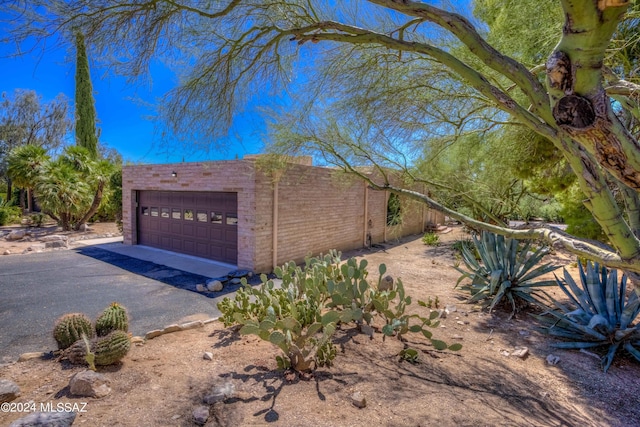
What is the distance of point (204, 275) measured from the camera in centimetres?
851

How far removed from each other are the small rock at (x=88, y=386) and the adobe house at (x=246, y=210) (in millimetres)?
5594

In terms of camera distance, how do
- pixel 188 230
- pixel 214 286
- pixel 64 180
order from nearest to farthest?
pixel 214 286
pixel 188 230
pixel 64 180

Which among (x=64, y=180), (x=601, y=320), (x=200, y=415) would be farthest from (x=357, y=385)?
(x=64, y=180)

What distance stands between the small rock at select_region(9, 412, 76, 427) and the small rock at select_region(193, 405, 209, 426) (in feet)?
3.00

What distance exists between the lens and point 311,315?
427 cm

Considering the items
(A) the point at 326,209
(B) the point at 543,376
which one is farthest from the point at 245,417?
(A) the point at 326,209

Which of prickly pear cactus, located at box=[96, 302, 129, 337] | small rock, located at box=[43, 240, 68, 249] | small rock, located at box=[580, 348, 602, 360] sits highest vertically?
prickly pear cactus, located at box=[96, 302, 129, 337]

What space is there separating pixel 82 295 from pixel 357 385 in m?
6.47

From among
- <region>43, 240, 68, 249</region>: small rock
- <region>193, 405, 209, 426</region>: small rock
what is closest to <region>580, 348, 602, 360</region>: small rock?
<region>193, 405, 209, 426</region>: small rock

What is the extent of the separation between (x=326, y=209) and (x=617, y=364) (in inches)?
329

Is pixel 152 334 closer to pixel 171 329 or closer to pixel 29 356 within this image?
pixel 171 329

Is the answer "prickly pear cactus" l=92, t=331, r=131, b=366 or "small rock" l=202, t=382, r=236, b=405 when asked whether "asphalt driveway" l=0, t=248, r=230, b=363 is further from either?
"small rock" l=202, t=382, r=236, b=405

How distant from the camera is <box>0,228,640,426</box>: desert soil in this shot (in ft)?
9.23

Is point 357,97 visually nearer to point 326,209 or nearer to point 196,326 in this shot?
point 196,326
